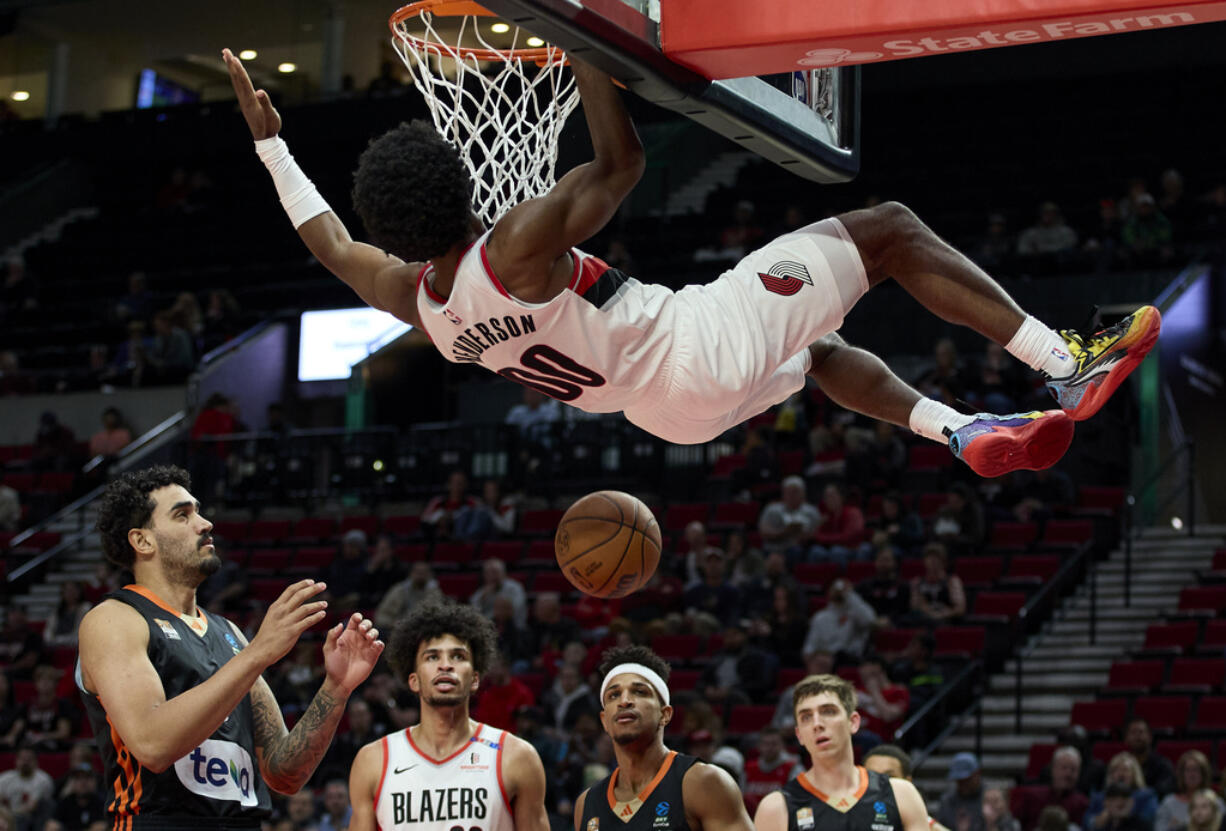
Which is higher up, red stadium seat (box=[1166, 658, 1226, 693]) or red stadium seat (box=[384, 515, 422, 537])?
red stadium seat (box=[384, 515, 422, 537])

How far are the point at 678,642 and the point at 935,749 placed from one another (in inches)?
81.2

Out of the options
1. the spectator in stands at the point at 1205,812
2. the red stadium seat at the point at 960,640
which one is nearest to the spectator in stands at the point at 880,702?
the red stadium seat at the point at 960,640

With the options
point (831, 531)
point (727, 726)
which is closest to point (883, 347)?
point (831, 531)

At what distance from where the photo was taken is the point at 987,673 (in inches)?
478

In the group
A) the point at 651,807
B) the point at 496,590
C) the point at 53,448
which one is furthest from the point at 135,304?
the point at 651,807

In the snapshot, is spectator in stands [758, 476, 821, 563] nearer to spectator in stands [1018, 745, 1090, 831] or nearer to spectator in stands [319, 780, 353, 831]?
spectator in stands [1018, 745, 1090, 831]

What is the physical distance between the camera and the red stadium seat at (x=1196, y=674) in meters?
10.8

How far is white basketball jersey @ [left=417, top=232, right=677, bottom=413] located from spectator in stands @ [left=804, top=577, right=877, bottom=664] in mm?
7301

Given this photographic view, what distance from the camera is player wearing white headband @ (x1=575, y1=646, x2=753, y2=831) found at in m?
5.71

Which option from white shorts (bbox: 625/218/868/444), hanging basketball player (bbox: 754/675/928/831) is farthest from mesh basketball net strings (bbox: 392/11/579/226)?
hanging basketball player (bbox: 754/675/928/831)

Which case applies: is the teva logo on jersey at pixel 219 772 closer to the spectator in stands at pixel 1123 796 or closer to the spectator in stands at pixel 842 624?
the spectator in stands at pixel 1123 796

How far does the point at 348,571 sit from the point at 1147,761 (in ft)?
25.1

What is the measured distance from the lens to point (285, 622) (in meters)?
4.11

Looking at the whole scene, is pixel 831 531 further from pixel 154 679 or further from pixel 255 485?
pixel 154 679
